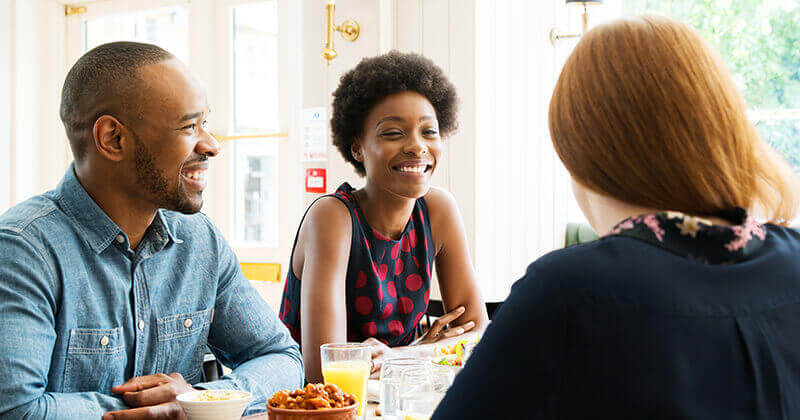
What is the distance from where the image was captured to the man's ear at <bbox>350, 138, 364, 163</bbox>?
229 cm

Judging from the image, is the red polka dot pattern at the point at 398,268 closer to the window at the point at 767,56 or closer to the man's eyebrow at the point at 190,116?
the man's eyebrow at the point at 190,116

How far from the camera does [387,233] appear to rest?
2172mm

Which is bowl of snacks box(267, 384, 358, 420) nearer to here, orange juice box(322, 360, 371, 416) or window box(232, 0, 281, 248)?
orange juice box(322, 360, 371, 416)

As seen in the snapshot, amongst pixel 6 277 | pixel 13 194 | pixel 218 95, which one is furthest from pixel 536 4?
pixel 13 194

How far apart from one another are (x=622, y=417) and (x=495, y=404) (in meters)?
0.12

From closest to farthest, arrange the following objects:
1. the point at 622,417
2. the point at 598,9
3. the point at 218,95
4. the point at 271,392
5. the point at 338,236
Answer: the point at 622,417 → the point at 271,392 → the point at 338,236 → the point at 598,9 → the point at 218,95

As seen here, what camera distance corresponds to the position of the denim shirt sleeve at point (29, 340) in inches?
44.2

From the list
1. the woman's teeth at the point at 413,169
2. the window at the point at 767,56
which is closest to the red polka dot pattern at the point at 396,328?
the woman's teeth at the point at 413,169

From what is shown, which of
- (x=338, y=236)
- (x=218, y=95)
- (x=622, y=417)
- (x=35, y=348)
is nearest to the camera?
(x=622, y=417)

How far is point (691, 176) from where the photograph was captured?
2.56 feet

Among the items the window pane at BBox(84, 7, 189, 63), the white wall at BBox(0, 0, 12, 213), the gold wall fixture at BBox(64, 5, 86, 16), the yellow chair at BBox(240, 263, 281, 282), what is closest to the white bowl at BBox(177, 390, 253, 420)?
the yellow chair at BBox(240, 263, 281, 282)

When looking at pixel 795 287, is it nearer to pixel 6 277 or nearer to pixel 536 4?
pixel 6 277

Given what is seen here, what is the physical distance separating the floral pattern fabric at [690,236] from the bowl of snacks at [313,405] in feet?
1.57

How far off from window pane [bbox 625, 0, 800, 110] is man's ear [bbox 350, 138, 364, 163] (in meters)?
1.74
